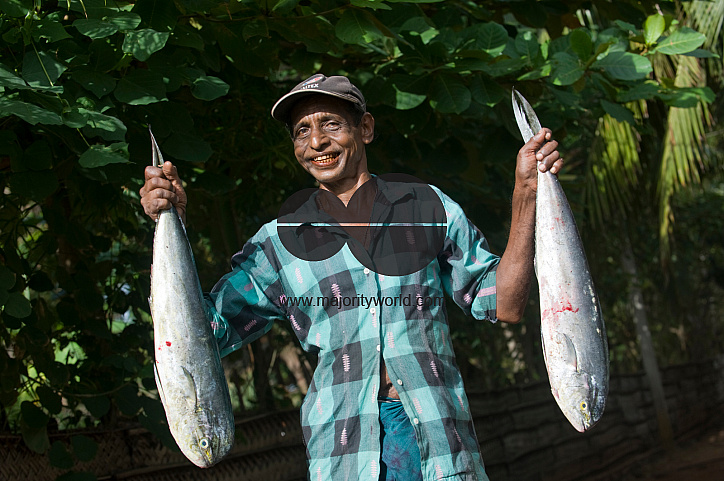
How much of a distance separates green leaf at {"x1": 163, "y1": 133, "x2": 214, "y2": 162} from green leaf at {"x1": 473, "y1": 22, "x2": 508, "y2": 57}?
1.14 m

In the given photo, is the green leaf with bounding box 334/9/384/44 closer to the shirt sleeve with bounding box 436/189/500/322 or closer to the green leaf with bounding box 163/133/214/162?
the green leaf with bounding box 163/133/214/162

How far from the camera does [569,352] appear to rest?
1.65 meters

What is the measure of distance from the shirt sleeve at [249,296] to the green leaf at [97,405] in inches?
46.0

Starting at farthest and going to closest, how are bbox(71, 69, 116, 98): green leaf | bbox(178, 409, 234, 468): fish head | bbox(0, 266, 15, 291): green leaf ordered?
bbox(0, 266, 15, 291): green leaf < bbox(71, 69, 116, 98): green leaf < bbox(178, 409, 234, 468): fish head

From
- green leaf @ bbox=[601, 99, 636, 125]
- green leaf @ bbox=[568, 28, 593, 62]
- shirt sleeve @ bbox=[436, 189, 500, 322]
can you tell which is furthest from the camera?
green leaf @ bbox=[601, 99, 636, 125]

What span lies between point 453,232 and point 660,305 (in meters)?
10.2

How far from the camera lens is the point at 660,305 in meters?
11.3

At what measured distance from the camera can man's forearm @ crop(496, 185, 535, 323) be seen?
5.89ft

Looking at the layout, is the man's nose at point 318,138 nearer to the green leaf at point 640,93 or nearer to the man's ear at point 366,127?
the man's ear at point 366,127

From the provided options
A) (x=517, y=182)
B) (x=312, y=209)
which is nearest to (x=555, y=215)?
(x=517, y=182)

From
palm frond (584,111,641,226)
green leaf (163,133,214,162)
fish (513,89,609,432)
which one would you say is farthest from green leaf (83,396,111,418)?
palm frond (584,111,641,226)

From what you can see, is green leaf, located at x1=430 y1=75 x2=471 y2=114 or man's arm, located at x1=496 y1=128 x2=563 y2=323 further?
green leaf, located at x1=430 y1=75 x2=471 y2=114

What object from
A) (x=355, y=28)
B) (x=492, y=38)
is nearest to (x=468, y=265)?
(x=355, y=28)

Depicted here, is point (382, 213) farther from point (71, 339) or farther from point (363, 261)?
point (71, 339)
